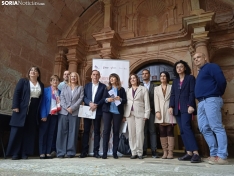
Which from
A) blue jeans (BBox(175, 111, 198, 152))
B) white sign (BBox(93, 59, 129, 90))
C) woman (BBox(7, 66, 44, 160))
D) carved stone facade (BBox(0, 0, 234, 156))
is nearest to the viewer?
blue jeans (BBox(175, 111, 198, 152))

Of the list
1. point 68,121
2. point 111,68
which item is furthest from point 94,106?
point 111,68

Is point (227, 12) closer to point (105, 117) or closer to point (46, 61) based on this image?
point (105, 117)

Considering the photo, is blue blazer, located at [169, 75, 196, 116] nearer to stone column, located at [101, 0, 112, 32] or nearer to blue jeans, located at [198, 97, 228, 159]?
blue jeans, located at [198, 97, 228, 159]

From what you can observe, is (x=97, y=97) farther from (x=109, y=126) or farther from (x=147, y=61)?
(x=147, y=61)

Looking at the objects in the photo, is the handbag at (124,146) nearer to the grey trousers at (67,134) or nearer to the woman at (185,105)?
the grey trousers at (67,134)

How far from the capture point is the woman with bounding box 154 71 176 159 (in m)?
3.35

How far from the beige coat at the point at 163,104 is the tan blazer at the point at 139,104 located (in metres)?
0.18

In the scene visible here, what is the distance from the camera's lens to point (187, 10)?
6.06 meters

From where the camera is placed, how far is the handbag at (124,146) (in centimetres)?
359

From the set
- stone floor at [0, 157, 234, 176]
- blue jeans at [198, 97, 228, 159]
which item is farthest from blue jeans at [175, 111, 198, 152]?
stone floor at [0, 157, 234, 176]

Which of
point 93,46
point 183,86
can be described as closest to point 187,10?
point 93,46

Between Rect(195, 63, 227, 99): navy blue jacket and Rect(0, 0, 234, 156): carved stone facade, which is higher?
Rect(0, 0, 234, 156): carved stone facade

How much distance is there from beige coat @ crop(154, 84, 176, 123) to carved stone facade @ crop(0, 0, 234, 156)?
4.96 feet

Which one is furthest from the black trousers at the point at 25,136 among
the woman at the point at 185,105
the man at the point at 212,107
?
the man at the point at 212,107
